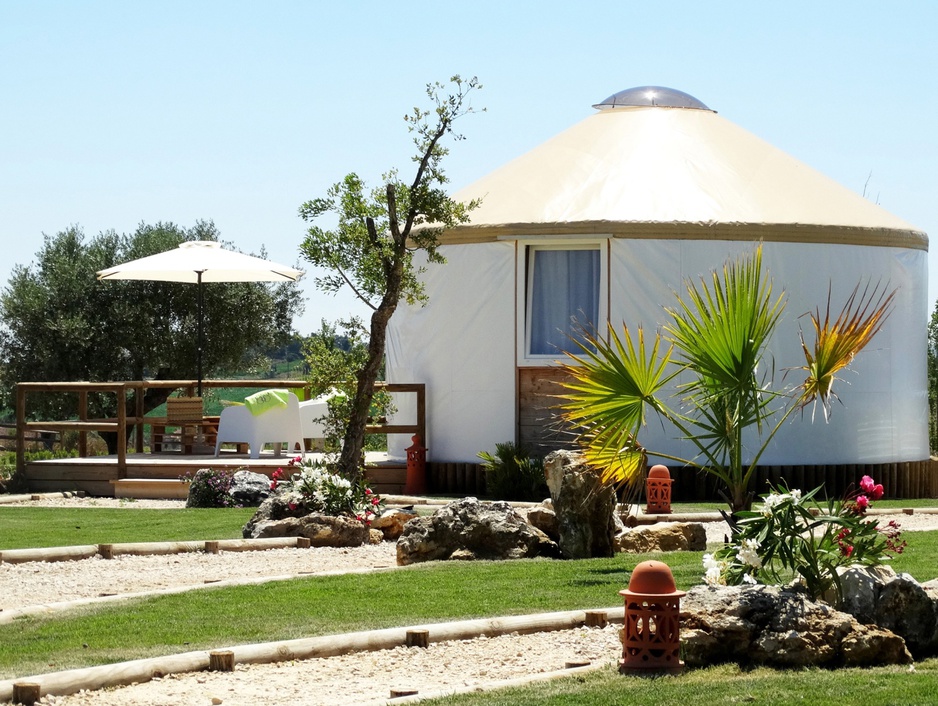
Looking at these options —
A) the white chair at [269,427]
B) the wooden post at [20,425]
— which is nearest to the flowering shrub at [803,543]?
the white chair at [269,427]

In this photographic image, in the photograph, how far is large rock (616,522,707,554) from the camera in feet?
29.2

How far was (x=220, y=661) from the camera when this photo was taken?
5355 mm

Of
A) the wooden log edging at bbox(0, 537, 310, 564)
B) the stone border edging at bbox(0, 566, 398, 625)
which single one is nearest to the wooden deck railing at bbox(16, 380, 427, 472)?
the wooden log edging at bbox(0, 537, 310, 564)

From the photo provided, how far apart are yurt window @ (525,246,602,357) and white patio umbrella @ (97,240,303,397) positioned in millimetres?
3421

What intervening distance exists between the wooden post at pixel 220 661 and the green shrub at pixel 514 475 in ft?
25.3

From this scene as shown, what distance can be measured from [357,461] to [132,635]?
5423 mm

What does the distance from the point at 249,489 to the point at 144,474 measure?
2.18 meters

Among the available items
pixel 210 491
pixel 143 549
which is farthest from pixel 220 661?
pixel 210 491

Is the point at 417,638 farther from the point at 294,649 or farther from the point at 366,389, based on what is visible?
the point at 366,389

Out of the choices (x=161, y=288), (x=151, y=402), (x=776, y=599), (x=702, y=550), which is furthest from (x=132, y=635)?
(x=151, y=402)

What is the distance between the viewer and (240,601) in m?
7.03

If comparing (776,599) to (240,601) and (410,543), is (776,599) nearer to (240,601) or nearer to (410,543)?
(240,601)

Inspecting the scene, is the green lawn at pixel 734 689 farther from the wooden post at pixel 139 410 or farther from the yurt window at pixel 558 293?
the wooden post at pixel 139 410

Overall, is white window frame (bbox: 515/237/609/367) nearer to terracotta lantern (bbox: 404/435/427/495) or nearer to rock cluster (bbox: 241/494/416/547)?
terracotta lantern (bbox: 404/435/427/495)
